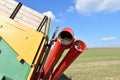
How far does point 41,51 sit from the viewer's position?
20.0 feet

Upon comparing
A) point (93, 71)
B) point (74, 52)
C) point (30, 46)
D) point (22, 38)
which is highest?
point (22, 38)

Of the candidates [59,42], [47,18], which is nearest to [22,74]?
[59,42]

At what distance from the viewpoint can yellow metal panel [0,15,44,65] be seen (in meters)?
5.93

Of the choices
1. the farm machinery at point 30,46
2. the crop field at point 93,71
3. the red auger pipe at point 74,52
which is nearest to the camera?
the farm machinery at point 30,46

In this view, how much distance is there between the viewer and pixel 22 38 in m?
6.04

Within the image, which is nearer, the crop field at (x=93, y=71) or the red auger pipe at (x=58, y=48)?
the red auger pipe at (x=58, y=48)

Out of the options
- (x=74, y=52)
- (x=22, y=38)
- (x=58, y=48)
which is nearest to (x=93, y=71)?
(x=74, y=52)

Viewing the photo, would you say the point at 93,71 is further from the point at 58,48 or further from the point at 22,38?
the point at 22,38

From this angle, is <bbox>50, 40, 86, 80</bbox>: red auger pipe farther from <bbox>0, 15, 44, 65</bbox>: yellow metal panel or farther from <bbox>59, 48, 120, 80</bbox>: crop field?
<bbox>59, 48, 120, 80</bbox>: crop field

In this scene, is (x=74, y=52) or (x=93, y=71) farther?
(x=93, y=71)

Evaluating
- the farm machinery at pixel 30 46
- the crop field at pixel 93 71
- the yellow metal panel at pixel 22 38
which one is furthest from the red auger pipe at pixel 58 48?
the crop field at pixel 93 71

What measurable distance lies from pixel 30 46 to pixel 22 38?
9.9 inches

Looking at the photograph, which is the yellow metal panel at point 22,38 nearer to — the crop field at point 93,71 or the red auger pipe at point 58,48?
the red auger pipe at point 58,48

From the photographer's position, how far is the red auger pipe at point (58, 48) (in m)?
5.94
